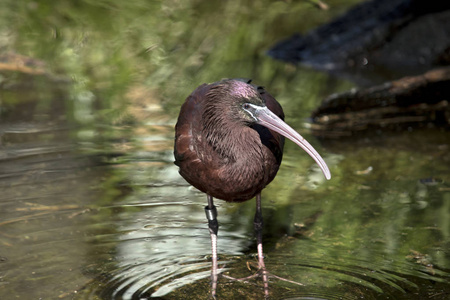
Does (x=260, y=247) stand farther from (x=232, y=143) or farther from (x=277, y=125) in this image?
(x=277, y=125)

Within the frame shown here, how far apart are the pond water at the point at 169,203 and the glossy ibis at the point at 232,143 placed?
0.53 meters

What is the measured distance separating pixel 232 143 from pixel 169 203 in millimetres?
1764

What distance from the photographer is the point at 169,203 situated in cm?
604

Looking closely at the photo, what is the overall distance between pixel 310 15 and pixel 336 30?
2370mm

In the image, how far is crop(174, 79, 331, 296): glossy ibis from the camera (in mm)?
4320

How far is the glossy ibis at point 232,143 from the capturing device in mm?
4320

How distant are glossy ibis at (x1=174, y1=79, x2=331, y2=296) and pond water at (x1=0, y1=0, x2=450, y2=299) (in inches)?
20.7

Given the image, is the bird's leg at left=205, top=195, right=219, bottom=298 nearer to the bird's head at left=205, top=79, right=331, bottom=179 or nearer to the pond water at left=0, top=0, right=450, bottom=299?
the pond water at left=0, top=0, right=450, bottom=299

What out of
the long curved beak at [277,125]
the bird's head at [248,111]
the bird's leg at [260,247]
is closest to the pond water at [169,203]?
the bird's leg at [260,247]

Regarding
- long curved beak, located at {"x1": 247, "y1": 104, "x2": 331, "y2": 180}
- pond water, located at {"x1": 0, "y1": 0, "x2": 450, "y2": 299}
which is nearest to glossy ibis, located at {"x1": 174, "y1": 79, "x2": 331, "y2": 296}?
long curved beak, located at {"x1": 247, "y1": 104, "x2": 331, "y2": 180}

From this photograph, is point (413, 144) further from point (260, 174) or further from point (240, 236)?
point (260, 174)

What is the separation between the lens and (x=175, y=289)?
15.0ft

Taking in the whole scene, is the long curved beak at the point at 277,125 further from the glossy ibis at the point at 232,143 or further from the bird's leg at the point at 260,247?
the bird's leg at the point at 260,247

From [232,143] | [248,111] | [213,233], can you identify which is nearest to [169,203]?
[213,233]
